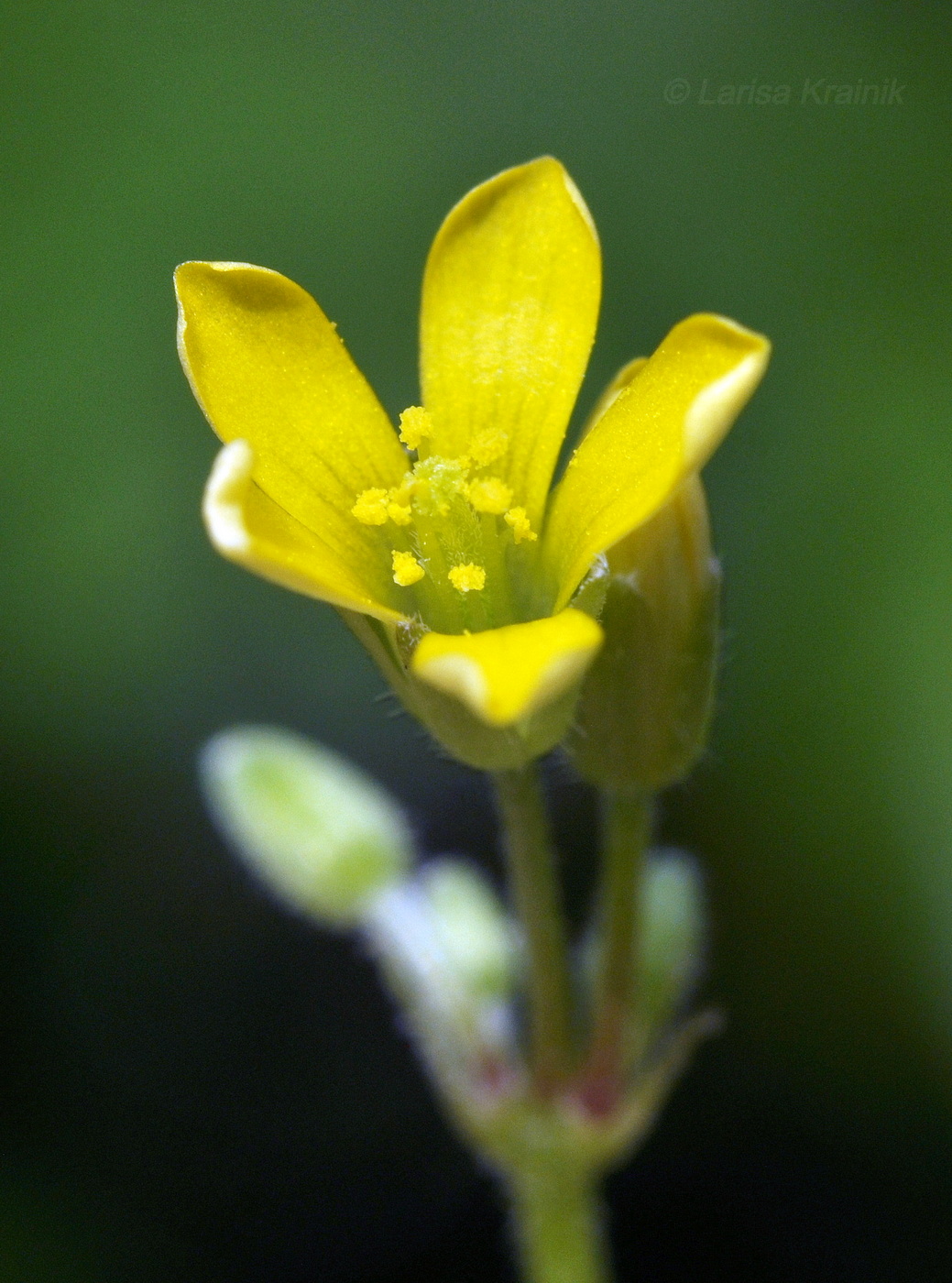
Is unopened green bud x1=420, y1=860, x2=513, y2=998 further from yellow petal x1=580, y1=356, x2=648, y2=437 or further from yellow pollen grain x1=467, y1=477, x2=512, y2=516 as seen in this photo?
yellow petal x1=580, y1=356, x2=648, y2=437

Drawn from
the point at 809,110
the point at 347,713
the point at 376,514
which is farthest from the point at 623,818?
the point at 809,110

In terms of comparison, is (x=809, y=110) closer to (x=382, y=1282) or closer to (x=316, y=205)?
(x=316, y=205)

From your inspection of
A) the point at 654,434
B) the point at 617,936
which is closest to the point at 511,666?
the point at 654,434

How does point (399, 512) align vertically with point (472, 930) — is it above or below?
above

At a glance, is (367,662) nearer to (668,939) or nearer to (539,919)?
(668,939)

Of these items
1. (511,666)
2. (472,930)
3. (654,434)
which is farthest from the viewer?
(472,930)

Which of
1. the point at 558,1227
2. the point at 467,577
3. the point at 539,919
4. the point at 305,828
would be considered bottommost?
the point at 558,1227

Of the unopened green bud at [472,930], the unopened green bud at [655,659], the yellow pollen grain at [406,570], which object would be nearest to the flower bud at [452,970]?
the unopened green bud at [472,930]

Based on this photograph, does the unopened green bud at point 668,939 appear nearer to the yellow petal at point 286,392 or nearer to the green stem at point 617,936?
the green stem at point 617,936
